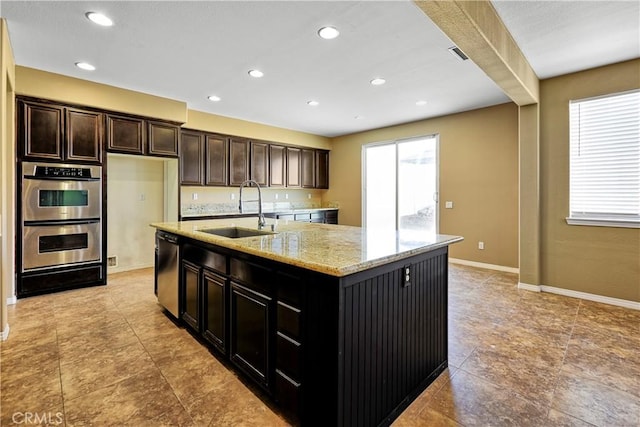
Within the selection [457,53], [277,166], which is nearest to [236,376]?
[457,53]

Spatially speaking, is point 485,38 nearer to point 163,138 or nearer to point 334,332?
point 334,332

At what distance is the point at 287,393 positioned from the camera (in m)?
1.62

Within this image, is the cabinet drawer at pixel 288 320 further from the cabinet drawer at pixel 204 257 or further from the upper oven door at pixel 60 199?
the upper oven door at pixel 60 199

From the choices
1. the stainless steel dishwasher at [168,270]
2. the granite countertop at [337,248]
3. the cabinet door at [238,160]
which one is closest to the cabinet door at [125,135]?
the cabinet door at [238,160]

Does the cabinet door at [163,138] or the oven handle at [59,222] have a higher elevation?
the cabinet door at [163,138]

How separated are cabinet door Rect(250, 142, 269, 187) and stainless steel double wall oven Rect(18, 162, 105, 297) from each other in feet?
8.64

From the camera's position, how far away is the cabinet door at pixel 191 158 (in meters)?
5.10

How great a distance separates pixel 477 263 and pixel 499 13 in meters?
3.84

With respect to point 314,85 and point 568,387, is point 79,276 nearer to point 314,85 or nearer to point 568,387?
point 314,85

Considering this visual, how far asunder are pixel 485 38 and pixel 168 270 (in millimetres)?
3326

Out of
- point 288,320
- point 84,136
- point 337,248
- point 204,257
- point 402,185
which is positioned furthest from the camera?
point 402,185

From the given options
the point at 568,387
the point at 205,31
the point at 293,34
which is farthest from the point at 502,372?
the point at 205,31

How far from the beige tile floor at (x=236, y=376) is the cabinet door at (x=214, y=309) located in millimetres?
157

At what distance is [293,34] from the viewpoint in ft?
9.04
